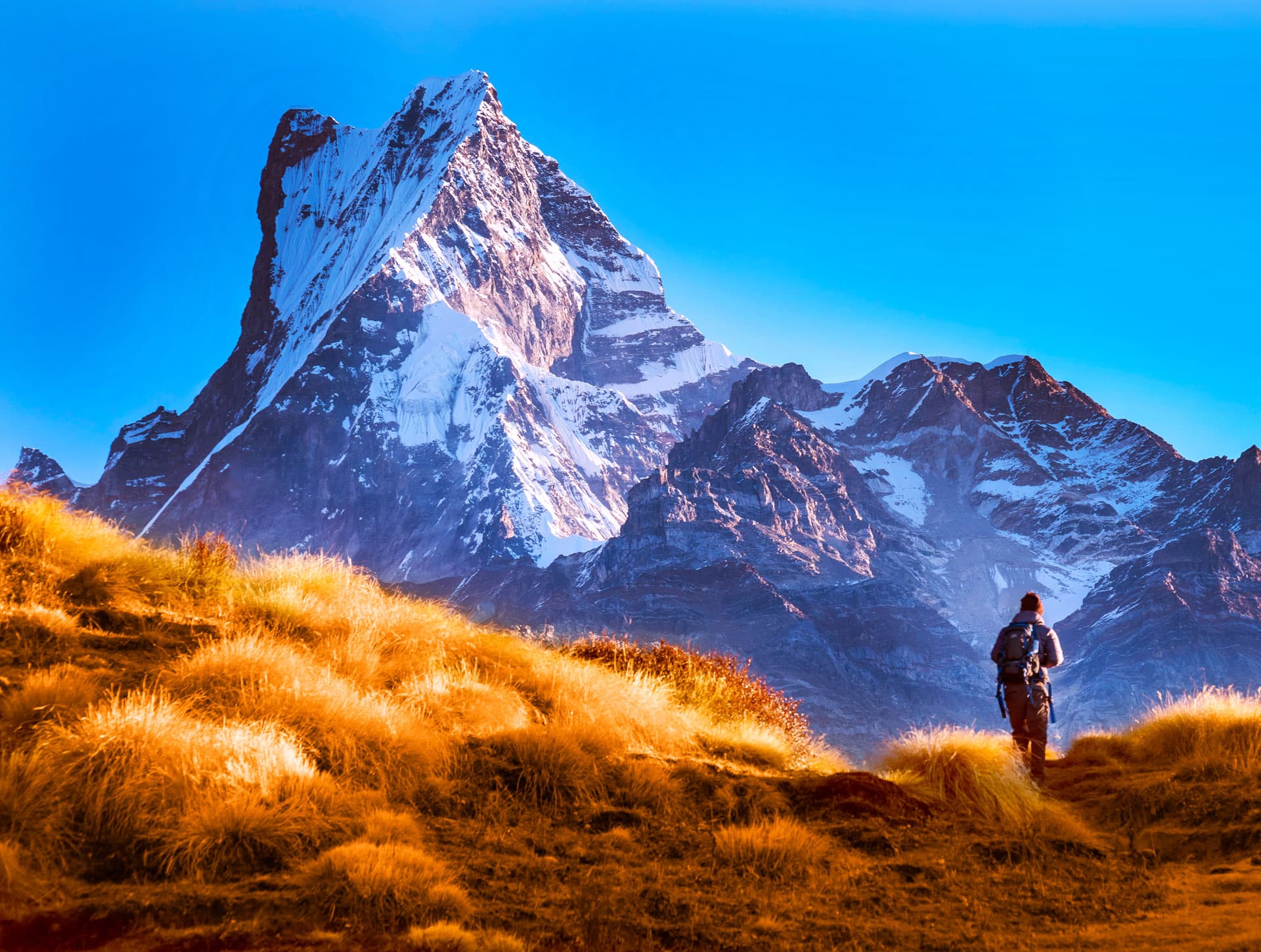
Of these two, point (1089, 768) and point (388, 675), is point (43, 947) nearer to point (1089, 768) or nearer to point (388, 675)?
point (388, 675)

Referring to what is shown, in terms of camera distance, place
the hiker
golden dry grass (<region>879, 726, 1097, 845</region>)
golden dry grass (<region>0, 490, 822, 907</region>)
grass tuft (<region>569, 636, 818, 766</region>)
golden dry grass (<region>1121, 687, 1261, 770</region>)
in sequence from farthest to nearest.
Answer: grass tuft (<region>569, 636, 818, 766</region>)
the hiker
golden dry grass (<region>1121, 687, 1261, 770</region>)
golden dry grass (<region>879, 726, 1097, 845</region>)
golden dry grass (<region>0, 490, 822, 907</region>)

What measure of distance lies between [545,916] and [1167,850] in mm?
5612

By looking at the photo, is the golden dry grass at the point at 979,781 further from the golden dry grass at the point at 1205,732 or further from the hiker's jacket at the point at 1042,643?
the golden dry grass at the point at 1205,732

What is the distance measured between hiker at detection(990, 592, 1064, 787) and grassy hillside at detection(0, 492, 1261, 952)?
0.62 m

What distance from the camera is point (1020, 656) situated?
11.2 meters

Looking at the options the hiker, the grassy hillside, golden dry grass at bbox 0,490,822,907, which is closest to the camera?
the grassy hillside

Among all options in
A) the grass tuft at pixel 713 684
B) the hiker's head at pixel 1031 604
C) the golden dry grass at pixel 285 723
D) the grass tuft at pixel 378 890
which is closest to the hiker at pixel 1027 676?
the hiker's head at pixel 1031 604

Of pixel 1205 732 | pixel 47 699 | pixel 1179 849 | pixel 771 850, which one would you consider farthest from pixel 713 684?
pixel 47 699

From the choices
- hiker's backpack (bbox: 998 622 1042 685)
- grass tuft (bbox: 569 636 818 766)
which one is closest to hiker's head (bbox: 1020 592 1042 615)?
hiker's backpack (bbox: 998 622 1042 685)

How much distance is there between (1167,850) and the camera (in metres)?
7.98

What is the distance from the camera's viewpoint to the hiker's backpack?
1120 centimetres

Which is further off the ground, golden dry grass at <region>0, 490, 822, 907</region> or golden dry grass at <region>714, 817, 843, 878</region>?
golden dry grass at <region>0, 490, 822, 907</region>

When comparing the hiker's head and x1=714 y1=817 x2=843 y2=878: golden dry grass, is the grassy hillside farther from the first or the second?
the hiker's head

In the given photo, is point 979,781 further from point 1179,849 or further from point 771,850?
point 771,850
